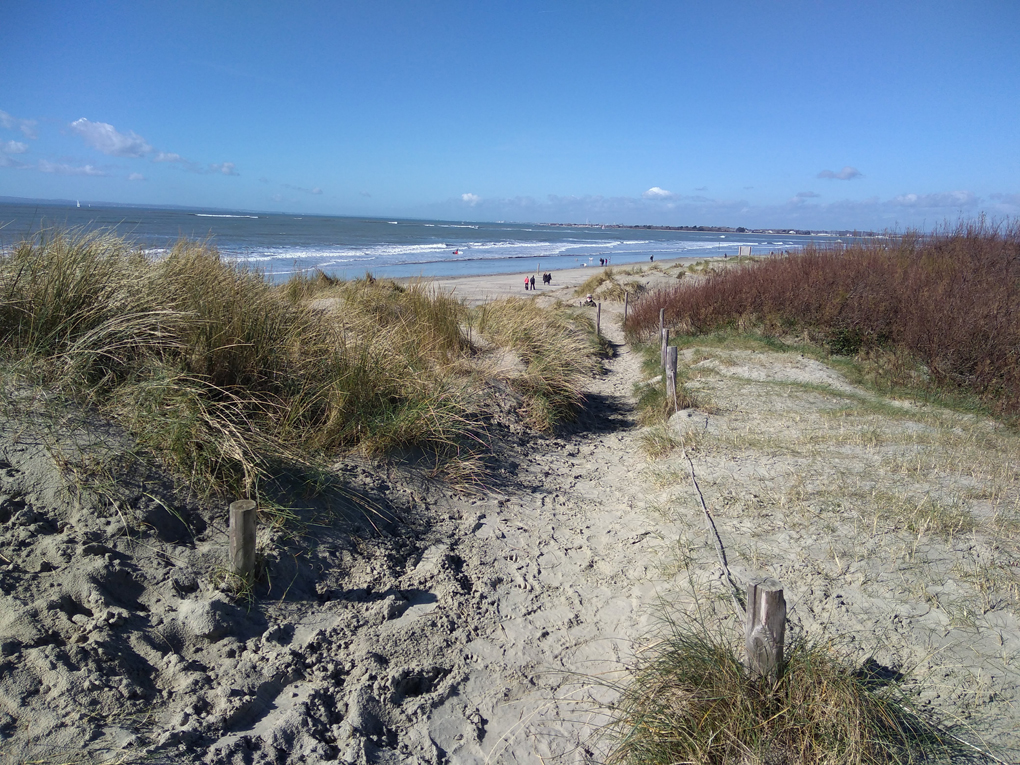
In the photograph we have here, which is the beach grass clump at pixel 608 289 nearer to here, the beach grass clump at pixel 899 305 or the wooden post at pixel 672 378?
the beach grass clump at pixel 899 305

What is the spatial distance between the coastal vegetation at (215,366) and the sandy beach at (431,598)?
0.25 m

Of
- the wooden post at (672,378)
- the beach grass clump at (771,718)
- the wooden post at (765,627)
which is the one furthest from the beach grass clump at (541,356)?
the wooden post at (765,627)

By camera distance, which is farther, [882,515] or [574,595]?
[882,515]

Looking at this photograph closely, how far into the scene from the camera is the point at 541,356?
340 inches

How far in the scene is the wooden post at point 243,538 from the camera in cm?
339

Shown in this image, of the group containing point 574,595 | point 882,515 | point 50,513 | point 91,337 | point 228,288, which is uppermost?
point 228,288

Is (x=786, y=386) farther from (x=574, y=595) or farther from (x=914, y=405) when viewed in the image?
(x=574, y=595)

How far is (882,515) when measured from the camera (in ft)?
16.0

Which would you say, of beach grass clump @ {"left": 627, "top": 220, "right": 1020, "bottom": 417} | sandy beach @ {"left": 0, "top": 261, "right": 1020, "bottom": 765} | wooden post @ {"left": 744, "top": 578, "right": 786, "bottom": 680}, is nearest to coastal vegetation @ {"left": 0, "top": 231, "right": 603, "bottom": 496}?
sandy beach @ {"left": 0, "top": 261, "right": 1020, "bottom": 765}

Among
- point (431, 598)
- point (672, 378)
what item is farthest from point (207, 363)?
point (672, 378)

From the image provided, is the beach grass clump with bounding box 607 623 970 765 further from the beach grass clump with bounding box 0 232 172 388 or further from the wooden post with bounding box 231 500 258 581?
the beach grass clump with bounding box 0 232 172 388

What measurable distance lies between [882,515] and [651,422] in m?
3.52

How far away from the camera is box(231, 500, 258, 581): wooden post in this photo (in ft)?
11.1

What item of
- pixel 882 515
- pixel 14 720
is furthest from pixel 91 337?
pixel 882 515
